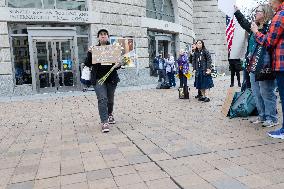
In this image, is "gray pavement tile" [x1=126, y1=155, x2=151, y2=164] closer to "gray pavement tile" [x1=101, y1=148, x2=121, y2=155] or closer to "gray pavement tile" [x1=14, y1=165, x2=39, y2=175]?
"gray pavement tile" [x1=101, y1=148, x2=121, y2=155]

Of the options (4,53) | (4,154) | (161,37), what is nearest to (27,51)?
(4,53)

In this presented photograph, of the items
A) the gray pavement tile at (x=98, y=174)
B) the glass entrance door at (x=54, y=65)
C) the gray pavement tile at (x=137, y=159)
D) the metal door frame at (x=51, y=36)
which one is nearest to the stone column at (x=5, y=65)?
the metal door frame at (x=51, y=36)

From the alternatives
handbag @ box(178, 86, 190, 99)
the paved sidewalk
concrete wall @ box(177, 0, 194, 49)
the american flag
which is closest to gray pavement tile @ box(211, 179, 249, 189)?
the paved sidewalk

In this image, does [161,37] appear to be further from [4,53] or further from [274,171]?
[274,171]

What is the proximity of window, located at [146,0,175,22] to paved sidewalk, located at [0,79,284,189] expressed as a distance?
14.9 metres

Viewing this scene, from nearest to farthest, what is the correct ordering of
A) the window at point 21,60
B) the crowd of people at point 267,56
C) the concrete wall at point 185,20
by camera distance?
the crowd of people at point 267,56 → the window at point 21,60 → the concrete wall at point 185,20

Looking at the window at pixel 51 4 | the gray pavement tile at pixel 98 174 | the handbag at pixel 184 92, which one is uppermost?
the window at pixel 51 4

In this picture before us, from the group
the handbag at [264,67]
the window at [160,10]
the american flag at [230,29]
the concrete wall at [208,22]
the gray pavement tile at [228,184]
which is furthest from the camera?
the concrete wall at [208,22]

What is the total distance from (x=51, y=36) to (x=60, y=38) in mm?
459

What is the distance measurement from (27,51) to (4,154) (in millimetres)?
11613

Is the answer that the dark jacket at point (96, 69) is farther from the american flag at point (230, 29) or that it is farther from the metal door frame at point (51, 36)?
the metal door frame at point (51, 36)

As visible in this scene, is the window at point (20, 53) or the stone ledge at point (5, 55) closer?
the stone ledge at point (5, 55)

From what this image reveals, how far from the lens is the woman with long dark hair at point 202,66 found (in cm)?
921

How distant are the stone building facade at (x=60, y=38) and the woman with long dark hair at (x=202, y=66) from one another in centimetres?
746
